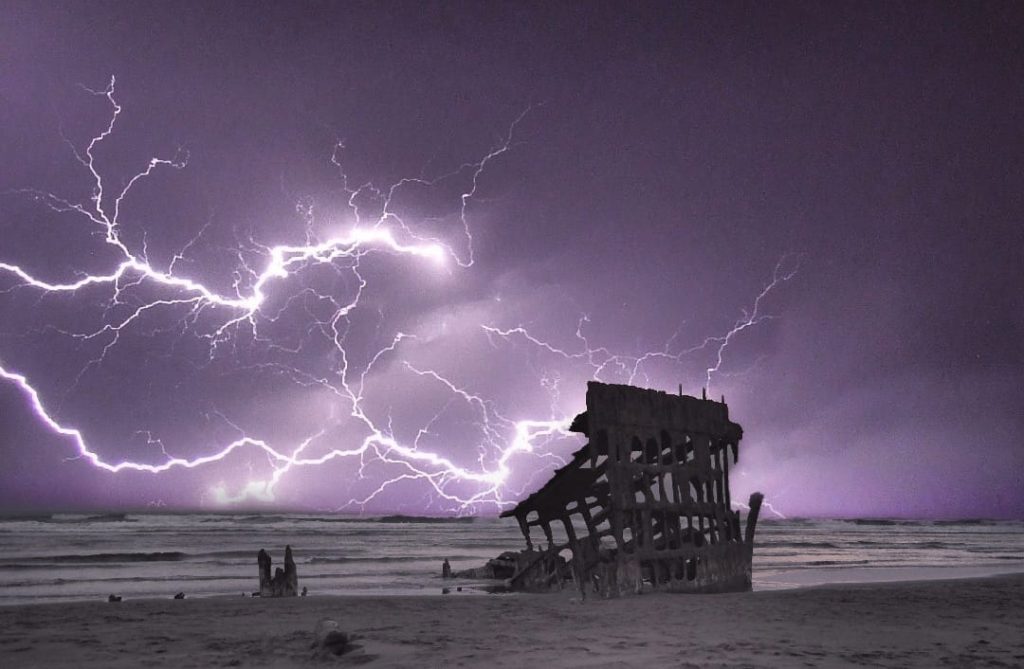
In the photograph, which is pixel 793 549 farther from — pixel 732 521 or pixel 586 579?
pixel 586 579

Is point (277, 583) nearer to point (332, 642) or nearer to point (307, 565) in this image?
point (332, 642)

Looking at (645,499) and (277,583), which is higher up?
(645,499)

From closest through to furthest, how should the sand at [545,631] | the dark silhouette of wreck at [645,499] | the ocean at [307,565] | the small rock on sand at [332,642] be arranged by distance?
the sand at [545,631]
the small rock on sand at [332,642]
the dark silhouette of wreck at [645,499]
the ocean at [307,565]

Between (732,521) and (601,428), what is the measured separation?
5.70 metres

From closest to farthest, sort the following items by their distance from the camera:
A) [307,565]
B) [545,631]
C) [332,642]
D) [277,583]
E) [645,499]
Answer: [332,642] → [545,631] → [645,499] → [277,583] → [307,565]

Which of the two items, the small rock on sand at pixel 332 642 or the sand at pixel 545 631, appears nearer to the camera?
the sand at pixel 545 631

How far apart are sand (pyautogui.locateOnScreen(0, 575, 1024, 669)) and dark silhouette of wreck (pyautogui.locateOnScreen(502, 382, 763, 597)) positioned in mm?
873

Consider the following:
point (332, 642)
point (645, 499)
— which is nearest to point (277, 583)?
point (645, 499)

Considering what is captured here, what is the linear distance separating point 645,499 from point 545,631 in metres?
4.99

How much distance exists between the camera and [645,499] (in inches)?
570

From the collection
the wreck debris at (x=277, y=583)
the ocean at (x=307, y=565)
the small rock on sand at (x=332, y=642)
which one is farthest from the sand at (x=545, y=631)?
the ocean at (x=307, y=565)

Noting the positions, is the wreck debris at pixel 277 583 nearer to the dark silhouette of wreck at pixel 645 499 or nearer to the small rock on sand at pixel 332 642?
the dark silhouette of wreck at pixel 645 499

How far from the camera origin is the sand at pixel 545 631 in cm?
779

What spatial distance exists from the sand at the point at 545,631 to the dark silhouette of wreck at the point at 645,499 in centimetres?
87
